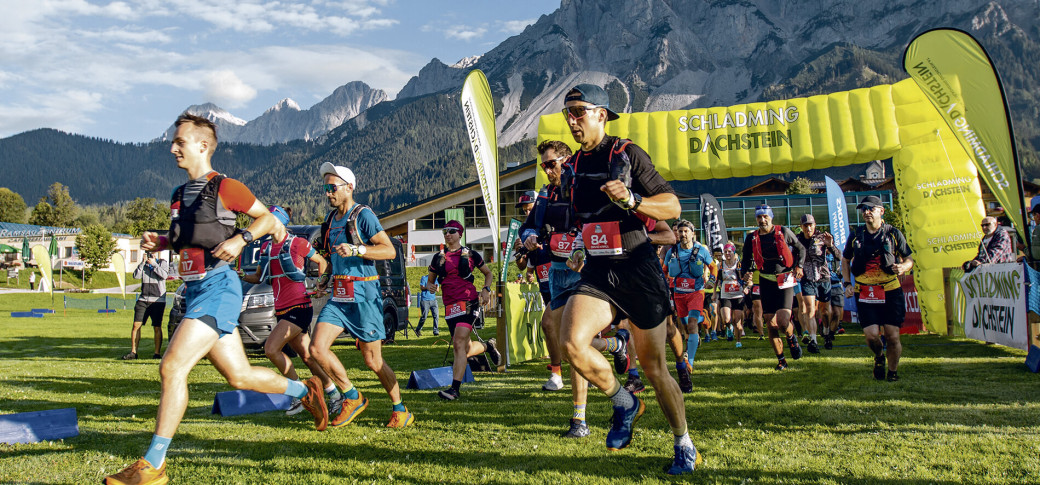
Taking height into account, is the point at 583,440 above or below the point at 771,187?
below

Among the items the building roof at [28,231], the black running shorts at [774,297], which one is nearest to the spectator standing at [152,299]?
the black running shorts at [774,297]

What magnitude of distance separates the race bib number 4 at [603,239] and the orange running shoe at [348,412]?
2.64 metres

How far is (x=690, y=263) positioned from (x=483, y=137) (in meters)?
3.46

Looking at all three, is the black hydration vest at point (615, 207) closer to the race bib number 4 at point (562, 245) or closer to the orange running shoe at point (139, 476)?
the race bib number 4 at point (562, 245)

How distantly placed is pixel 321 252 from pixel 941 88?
26.3 feet

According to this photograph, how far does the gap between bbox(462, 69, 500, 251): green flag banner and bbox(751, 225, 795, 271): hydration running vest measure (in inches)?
139

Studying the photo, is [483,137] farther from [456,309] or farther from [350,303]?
[350,303]

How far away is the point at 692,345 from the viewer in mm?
8570

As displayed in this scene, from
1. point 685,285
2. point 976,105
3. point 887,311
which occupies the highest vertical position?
point 976,105

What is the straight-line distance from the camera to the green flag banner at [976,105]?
7023 millimetres

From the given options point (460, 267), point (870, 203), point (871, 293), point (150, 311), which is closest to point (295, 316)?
point (460, 267)

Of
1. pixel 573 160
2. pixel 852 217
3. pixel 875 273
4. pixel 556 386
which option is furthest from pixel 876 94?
pixel 852 217

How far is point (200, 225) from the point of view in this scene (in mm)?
4066

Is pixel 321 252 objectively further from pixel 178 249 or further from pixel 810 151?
pixel 810 151
